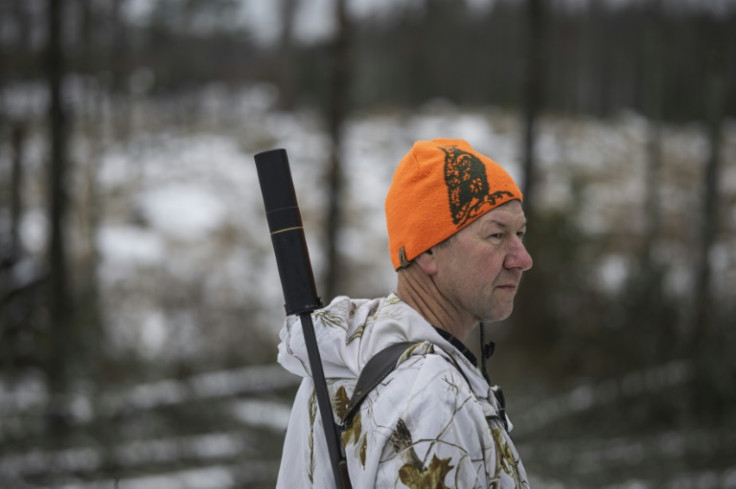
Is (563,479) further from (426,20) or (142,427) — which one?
(426,20)

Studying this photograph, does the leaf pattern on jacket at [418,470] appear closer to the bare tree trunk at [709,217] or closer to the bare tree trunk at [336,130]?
the bare tree trunk at [336,130]

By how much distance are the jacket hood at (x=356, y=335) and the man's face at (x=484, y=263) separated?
122 millimetres

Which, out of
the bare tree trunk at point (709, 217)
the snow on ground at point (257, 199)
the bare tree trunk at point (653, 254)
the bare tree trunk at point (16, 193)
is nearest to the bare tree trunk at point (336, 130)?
the snow on ground at point (257, 199)

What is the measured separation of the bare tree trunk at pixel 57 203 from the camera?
461 inches

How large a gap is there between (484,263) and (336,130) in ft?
33.3

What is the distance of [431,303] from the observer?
184 cm

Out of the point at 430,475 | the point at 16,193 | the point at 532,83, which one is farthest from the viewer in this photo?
the point at 16,193

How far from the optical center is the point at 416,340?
1.73 meters

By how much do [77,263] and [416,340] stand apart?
1726 centimetres

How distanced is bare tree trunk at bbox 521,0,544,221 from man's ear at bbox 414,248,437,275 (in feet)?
40.6

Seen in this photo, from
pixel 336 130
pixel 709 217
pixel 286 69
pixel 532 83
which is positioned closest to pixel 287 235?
pixel 336 130

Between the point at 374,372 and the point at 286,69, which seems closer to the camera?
the point at 374,372

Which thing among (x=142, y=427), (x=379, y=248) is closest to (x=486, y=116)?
(x=379, y=248)

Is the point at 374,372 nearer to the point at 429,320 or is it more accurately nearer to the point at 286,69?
the point at 429,320
